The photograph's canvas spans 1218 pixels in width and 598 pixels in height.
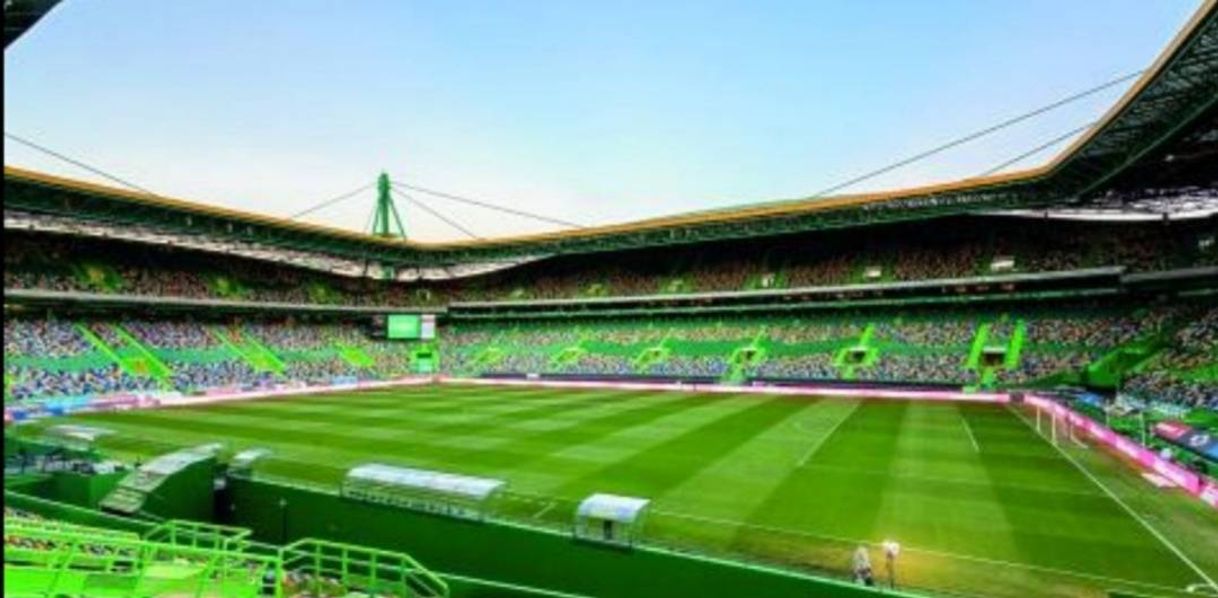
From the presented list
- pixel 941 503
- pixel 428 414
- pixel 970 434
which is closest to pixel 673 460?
pixel 941 503

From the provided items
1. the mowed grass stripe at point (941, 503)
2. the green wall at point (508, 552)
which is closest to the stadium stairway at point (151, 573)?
the green wall at point (508, 552)

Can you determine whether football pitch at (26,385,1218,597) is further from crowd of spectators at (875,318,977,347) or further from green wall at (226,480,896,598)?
crowd of spectators at (875,318,977,347)

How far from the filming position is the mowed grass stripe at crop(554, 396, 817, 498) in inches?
941

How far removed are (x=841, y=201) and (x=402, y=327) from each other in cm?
4799

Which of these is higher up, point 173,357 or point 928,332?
point 928,332

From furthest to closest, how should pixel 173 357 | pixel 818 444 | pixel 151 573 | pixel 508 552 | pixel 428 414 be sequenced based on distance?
pixel 173 357 < pixel 428 414 < pixel 818 444 < pixel 508 552 < pixel 151 573

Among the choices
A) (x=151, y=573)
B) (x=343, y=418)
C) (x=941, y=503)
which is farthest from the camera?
(x=343, y=418)

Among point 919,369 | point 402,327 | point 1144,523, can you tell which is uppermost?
point 402,327

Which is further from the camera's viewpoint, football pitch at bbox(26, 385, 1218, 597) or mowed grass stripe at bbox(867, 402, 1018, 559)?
mowed grass stripe at bbox(867, 402, 1018, 559)

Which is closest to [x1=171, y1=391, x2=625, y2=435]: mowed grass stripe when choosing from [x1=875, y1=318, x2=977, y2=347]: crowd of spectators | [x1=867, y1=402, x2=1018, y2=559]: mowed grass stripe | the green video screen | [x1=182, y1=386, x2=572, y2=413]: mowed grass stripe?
[x1=182, y1=386, x2=572, y2=413]: mowed grass stripe

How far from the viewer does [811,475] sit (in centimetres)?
2583

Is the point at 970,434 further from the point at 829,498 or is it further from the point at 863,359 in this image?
the point at 863,359

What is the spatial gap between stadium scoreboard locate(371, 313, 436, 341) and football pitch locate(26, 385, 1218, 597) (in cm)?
3407

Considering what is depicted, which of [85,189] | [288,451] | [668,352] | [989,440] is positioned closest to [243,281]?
[85,189]
